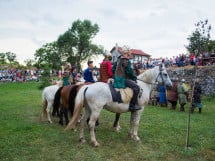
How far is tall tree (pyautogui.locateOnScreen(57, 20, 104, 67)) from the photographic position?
63.5m

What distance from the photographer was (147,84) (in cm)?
821

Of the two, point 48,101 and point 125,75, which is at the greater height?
point 125,75

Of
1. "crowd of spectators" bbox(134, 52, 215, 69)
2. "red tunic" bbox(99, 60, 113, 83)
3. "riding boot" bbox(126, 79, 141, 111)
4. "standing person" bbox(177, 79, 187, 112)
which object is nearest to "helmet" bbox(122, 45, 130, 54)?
"riding boot" bbox(126, 79, 141, 111)

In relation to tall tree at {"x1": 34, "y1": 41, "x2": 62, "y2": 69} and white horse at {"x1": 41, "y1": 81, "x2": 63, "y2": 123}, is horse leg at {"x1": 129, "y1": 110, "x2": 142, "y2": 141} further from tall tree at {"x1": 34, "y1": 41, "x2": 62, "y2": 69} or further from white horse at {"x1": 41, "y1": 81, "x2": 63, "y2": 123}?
tall tree at {"x1": 34, "y1": 41, "x2": 62, "y2": 69}

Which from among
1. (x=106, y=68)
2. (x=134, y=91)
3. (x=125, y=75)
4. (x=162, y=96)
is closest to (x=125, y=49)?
(x=125, y=75)

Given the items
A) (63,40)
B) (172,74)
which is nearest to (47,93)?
(172,74)

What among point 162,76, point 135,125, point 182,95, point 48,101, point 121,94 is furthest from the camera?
point 182,95

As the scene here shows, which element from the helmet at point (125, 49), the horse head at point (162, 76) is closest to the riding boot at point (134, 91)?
the helmet at point (125, 49)

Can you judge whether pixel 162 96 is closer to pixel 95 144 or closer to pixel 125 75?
pixel 125 75

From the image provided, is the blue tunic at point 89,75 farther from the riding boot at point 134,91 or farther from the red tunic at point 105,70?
the riding boot at point 134,91

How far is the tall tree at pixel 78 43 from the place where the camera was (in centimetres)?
6353

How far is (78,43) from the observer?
6394 centimetres

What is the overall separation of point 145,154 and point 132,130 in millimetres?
1542

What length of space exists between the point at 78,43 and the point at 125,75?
189 ft
